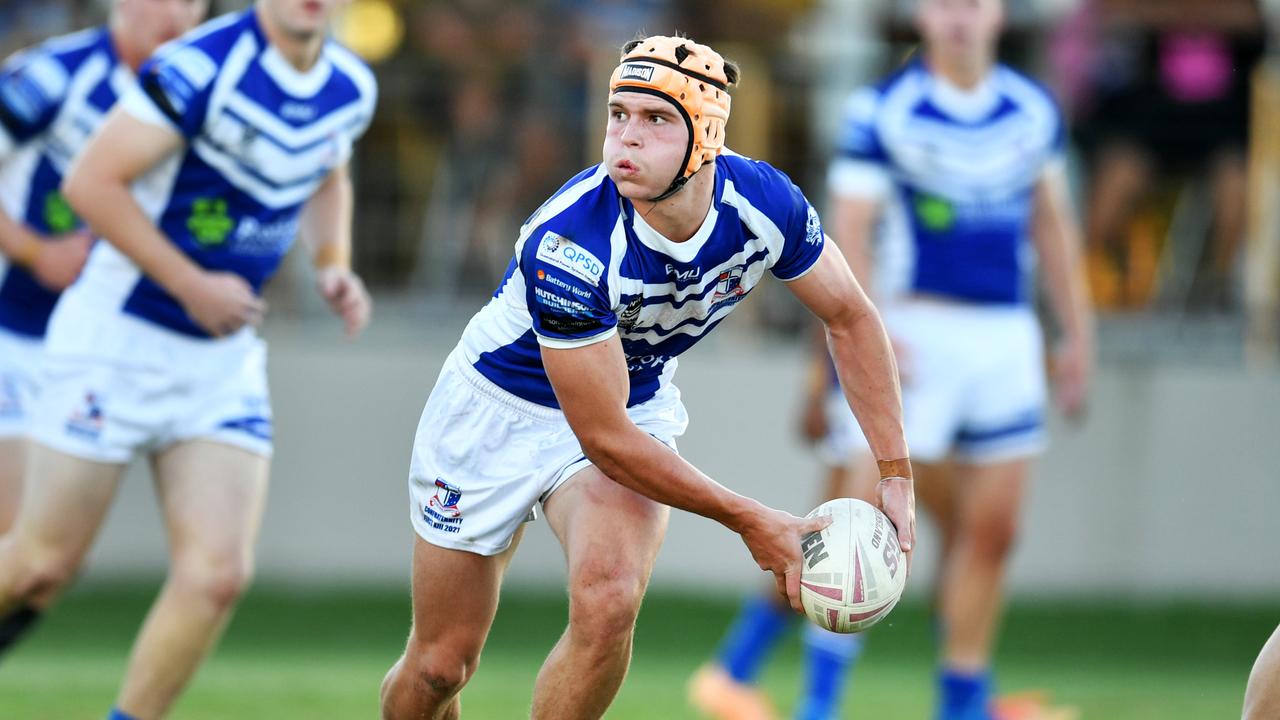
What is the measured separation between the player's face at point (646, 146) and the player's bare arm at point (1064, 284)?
12.1 ft

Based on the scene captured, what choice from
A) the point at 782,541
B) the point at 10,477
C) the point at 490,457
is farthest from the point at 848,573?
the point at 10,477

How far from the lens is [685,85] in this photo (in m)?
4.63

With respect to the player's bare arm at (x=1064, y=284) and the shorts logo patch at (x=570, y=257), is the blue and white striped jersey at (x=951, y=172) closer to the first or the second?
the player's bare arm at (x=1064, y=284)

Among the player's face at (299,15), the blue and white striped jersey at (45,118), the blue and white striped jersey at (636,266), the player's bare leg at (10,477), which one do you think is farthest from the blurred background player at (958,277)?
the player's bare leg at (10,477)

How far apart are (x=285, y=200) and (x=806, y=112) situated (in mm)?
7074

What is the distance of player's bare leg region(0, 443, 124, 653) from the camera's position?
6062 mm

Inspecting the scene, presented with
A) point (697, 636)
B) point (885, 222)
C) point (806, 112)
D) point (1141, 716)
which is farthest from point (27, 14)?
point (1141, 716)

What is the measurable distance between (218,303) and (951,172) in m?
3.20

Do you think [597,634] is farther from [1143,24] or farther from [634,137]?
[1143,24]

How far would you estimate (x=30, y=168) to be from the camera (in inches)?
285

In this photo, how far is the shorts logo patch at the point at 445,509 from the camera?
5254mm

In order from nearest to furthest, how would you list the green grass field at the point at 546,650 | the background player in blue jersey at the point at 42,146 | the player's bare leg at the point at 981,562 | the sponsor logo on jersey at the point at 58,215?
1. the background player in blue jersey at the point at 42,146
2. the sponsor logo on jersey at the point at 58,215
3. the player's bare leg at the point at 981,562
4. the green grass field at the point at 546,650

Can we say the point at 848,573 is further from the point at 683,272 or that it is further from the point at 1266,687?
the point at 1266,687

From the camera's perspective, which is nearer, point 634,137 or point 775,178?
point 634,137
